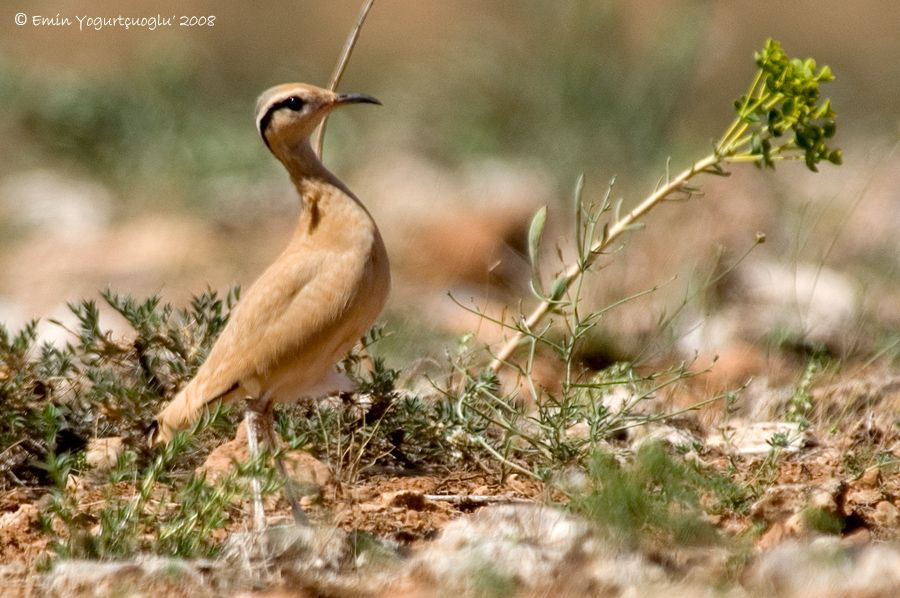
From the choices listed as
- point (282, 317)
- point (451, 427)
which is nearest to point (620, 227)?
point (451, 427)

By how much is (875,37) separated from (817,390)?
45.0 ft

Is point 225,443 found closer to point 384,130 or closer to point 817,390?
point 817,390

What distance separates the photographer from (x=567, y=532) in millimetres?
3779

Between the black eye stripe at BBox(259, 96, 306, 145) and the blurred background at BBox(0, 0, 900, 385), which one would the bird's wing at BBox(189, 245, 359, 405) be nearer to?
the black eye stripe at BBox(259, 96, 306, 145)

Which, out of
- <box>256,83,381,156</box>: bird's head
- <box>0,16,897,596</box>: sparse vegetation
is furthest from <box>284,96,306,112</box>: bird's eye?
<box>0,16,897,596</box>: sparse vegetation

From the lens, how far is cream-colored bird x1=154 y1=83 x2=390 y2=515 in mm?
4824

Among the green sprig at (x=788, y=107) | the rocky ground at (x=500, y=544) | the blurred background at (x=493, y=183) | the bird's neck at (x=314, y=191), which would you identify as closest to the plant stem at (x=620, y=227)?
the green sprig at (x=788, y=107)

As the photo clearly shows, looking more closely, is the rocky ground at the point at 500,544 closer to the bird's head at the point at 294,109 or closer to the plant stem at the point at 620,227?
the plant stem at the point at 620,227

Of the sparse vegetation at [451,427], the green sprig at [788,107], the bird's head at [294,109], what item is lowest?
the sparse vegetation at [451,427]

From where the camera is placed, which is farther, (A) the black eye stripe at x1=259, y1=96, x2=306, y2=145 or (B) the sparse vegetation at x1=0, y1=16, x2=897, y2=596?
(A) the black eye stripe at x1=259, y1=96, x2=306, y2=145

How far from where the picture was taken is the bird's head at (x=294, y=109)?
518 cm

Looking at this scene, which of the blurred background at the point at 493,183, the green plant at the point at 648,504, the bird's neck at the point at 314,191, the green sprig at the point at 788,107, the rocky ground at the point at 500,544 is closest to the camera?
the rocky ground at the point at 500,544

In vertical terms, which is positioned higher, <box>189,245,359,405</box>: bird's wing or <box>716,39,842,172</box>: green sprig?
<box>716,39,842,172</box>: green sprig

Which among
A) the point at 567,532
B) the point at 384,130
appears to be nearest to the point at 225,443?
the point at 567,532
